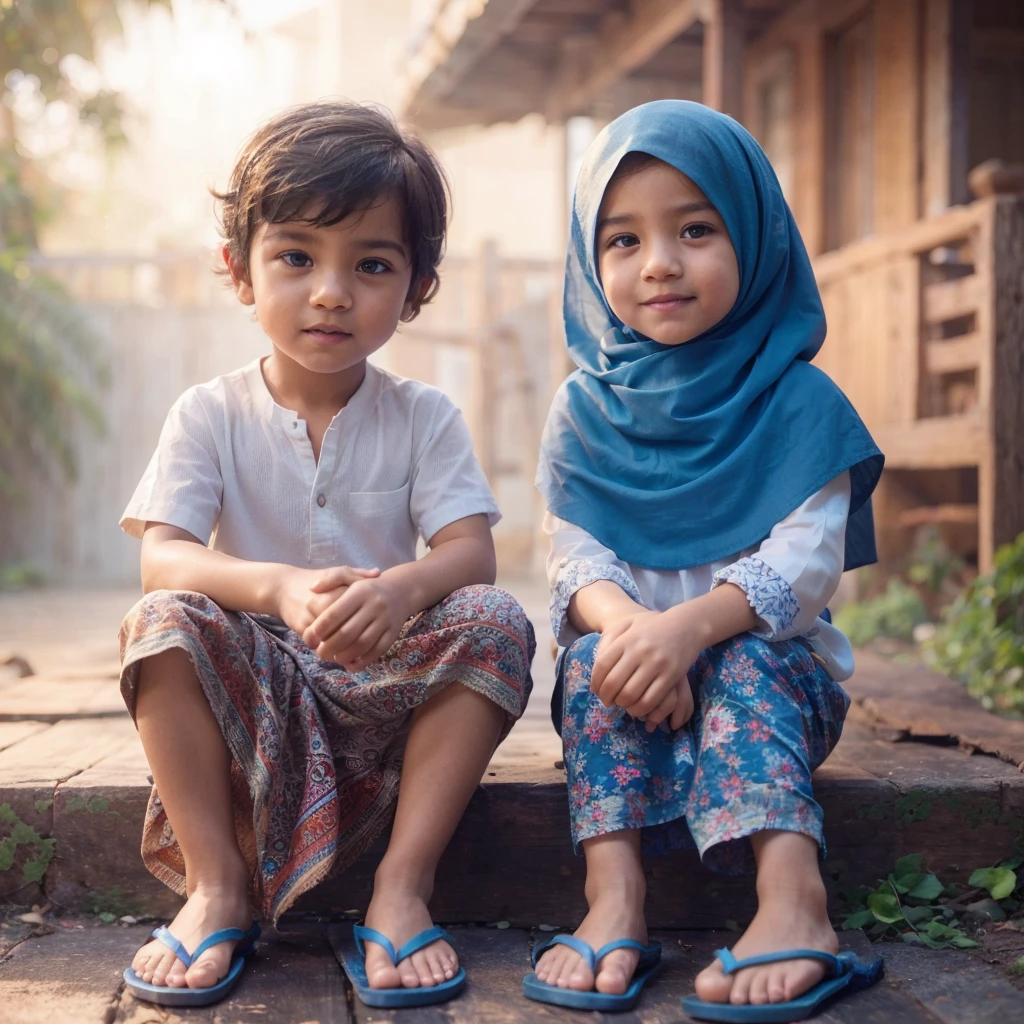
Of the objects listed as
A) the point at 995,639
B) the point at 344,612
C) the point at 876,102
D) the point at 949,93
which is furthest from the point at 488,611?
A: the point at 876,102

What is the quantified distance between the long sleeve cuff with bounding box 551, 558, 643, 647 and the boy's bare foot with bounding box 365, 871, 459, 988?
496 millimetres

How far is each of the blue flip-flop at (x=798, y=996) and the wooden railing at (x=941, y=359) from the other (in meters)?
2.69

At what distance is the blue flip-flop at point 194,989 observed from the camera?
1.65m

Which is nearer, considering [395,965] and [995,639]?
[395,965]

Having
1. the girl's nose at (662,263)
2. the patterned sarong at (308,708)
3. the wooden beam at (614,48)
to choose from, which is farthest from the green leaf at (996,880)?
the wooden beam at (614,48)

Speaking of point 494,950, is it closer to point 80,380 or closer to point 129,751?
point 129,751

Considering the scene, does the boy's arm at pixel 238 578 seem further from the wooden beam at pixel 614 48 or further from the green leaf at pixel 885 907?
the wooden beam at pixel 614 48

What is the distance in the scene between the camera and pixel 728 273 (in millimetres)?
2018

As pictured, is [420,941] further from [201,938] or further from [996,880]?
[996,880]

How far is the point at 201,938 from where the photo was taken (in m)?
1.74

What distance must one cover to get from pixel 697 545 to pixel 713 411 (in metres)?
0.23

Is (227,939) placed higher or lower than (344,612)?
lower

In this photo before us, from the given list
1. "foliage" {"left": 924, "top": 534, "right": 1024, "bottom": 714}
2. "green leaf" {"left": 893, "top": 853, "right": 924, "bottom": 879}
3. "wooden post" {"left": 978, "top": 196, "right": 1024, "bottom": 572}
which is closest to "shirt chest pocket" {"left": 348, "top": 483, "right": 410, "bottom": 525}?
"green leaf" {"left": 893, "top": 853, "right": 924, "bottom": 879}

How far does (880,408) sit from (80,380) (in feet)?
20.0
